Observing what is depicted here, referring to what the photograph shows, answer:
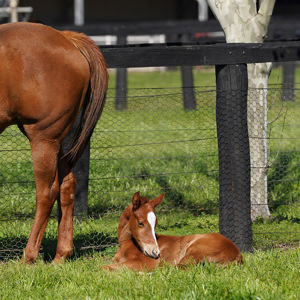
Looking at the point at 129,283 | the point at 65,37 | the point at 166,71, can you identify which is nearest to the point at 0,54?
the point at 65,37

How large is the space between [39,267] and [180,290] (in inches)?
43.2

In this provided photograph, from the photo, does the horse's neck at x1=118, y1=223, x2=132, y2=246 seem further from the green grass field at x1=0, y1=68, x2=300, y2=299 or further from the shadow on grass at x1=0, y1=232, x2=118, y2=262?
the shadow on grass at x1=0, y1=232, x2=118, y2=262

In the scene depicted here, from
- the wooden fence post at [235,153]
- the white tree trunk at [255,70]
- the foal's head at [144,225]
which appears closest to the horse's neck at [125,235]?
the foal's head at [144,225]

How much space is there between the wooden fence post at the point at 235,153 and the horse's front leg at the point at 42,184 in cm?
138

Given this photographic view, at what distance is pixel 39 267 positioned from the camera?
3.87 m

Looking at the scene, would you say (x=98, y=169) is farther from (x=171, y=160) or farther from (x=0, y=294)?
(x=0, y=294)

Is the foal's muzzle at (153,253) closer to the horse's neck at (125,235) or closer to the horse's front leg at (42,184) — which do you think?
the horse's neck at (125,235)

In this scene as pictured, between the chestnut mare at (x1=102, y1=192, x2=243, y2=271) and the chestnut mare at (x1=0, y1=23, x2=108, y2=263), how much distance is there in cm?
52

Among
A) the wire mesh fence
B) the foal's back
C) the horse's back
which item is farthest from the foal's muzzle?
the horse's back

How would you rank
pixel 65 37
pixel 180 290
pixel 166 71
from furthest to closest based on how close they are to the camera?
1. pixel 166 71
2. pixel 65 37
3. pixel 180 290

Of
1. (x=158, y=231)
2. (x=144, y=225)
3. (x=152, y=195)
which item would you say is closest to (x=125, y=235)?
(x=144, y=225)

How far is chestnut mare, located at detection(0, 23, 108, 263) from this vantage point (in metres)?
3.87

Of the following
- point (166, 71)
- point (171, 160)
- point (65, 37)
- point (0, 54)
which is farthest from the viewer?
point (166, 71)

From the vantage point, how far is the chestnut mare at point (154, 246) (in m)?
3.84
